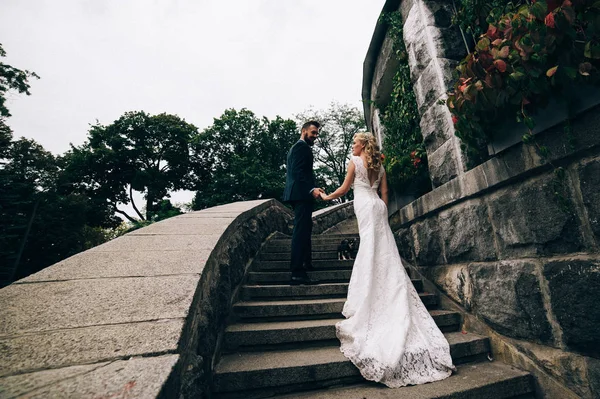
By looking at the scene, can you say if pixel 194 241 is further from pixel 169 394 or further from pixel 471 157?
pixel 471 157

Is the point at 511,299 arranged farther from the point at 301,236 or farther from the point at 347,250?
the point at 347,250

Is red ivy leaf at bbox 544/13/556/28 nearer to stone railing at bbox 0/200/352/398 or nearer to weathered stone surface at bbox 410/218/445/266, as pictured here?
weathered stone surface at bbox 410/218/445/266

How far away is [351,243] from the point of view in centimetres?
393

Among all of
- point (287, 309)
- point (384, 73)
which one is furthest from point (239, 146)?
point (287, 309)

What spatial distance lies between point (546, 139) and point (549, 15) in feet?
2.35

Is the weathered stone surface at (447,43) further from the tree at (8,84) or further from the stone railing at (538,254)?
the tree at (8,84)

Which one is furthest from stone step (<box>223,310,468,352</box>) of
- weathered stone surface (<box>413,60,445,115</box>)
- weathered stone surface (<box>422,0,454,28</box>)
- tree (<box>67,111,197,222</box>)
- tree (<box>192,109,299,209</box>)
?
tree (<box>67,111,197,222</box>)

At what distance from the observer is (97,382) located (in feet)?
2.78

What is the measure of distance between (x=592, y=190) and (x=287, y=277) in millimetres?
2640

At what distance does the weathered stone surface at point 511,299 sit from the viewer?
1836 millimetres

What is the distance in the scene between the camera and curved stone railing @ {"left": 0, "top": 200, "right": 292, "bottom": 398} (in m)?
0.87

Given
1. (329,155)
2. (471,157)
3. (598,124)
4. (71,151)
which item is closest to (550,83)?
(598,124)

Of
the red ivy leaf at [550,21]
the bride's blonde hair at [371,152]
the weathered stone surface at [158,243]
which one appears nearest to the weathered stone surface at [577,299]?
the red ivy leaf at [550,21]

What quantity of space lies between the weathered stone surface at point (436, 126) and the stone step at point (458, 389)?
81.7 inches
